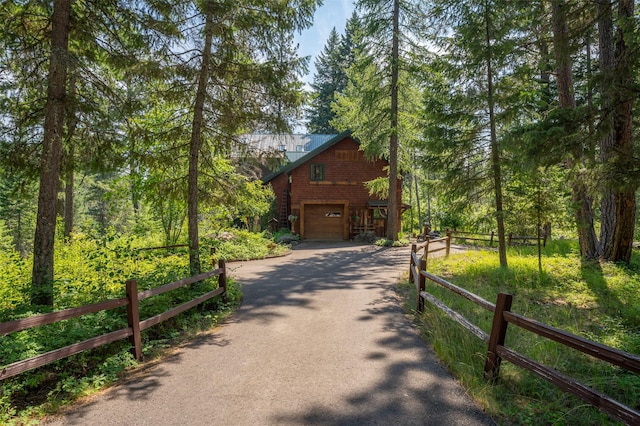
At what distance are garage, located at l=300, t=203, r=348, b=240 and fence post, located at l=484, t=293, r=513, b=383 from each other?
19.0 metres

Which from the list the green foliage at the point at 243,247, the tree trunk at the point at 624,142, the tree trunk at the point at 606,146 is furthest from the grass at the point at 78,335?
the tree trunk at the point at 606,146

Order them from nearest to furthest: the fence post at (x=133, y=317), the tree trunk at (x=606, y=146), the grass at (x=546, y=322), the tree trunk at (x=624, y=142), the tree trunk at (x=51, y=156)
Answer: the grass at (x=546, y=322) < the fence post at (x=133, y=317) < the tree trunk at (x=51, y=156) < the tree trunk at (x=624, y=142) < the tree trunk at (x=606, y=146)

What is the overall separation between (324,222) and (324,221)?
7 centimetres

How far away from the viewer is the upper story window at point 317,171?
22.6 meters

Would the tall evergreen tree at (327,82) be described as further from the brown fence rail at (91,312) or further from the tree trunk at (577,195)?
the brown fence rail at (91,312)

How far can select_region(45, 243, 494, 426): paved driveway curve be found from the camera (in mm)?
3375

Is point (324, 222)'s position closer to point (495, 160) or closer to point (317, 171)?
point (317, 171)

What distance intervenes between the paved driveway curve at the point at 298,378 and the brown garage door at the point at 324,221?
15357mm

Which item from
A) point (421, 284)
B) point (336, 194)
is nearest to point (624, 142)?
point (421, 284)

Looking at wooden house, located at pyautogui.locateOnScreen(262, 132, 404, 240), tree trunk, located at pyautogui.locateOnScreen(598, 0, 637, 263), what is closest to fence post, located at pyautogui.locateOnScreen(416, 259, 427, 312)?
tree trunk, located at pyautogui.locateOnScreen(598, 0, 637, 263)

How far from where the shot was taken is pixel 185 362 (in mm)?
4785

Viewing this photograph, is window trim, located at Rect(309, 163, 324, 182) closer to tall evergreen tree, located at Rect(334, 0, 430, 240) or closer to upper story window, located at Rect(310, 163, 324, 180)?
upper story window, located at Rect(310, 163, 324, 180)

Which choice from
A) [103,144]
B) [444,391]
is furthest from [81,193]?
[444,391]

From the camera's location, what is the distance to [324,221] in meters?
23.1
